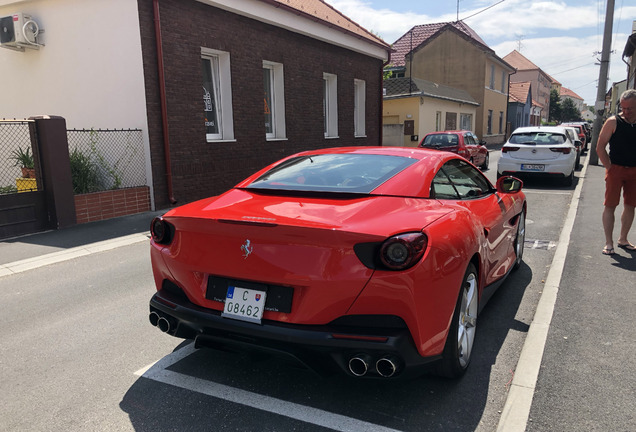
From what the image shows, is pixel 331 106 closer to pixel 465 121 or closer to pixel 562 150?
pixel 562 150

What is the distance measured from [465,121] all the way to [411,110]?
1035 cm

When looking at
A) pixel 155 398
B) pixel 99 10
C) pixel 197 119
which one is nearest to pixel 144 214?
pixel 197 119

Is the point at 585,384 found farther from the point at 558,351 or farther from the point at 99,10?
the point at 99,10

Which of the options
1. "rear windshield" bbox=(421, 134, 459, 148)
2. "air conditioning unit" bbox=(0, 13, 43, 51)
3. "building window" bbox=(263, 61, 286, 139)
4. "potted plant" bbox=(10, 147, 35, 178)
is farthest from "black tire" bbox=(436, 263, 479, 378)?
"rear windshield" bbox=(421, 134, 459, 148)

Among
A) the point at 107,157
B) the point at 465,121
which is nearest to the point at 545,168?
the point at 107,157

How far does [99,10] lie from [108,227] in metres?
4.55

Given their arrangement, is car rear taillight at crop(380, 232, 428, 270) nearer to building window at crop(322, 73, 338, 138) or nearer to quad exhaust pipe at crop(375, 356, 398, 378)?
quad exhaust pipe at crop(375, 356, 398, 378)

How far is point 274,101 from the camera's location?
1316 cm

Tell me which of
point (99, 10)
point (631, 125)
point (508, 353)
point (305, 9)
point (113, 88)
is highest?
point (305, 9)

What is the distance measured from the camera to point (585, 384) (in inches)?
116

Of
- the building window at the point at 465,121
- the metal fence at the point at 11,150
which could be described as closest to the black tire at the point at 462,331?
the metal fence at the point at 11,150

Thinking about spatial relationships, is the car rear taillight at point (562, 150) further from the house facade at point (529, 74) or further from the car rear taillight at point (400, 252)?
the house facade at point (529, 74)

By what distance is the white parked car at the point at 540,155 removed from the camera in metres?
12.3

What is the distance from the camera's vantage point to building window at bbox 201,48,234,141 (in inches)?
432
